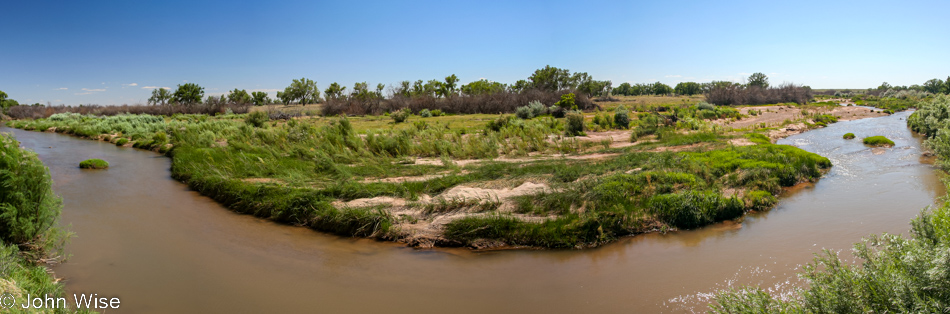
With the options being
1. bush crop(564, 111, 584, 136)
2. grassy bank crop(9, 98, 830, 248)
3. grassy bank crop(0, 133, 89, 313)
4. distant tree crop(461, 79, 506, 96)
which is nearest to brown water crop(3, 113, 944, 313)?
grassy bank crop(9, 98, 830, 248)

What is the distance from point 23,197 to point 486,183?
350 inches

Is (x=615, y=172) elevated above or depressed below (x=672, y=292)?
above

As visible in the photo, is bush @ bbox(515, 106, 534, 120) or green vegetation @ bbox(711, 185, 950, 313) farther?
bush @ bbox(515, 106, 534, 120)

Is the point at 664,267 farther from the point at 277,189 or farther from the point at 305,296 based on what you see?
the point at 277,189

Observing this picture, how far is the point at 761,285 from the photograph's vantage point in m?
7.45

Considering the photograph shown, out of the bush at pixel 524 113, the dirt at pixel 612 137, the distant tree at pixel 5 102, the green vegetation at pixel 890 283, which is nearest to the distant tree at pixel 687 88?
the bush at pixel 524 113

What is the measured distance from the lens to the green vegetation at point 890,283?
3818mm

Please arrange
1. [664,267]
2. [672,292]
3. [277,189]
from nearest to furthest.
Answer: [672,292]
[664,267]
[277,189]

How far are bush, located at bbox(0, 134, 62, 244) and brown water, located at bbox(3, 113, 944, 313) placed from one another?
0.99 m

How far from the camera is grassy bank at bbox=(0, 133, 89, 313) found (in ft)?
22.3

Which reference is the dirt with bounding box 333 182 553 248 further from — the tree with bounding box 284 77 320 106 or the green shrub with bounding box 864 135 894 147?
the tree with bounding box 284 77 320 106

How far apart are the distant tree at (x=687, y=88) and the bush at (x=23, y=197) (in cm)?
10285

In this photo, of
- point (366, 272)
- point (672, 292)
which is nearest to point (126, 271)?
point (366, 272)

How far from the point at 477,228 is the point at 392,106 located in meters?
42.2
